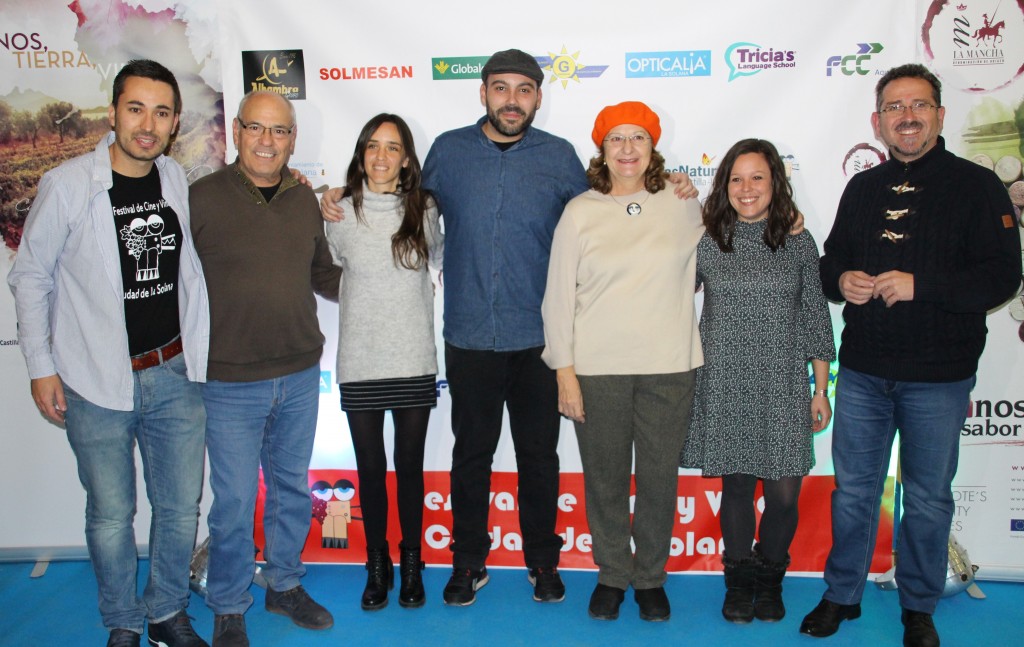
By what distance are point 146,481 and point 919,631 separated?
8.39ft

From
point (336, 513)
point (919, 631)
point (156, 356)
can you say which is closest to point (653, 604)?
point (919, 631)

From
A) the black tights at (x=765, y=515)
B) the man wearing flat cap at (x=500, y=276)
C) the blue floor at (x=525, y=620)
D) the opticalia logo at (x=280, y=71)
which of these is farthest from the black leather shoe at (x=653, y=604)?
the opticalia logo at (x=280, y=71)

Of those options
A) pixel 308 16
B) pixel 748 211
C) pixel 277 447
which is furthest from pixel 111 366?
pixel 748 211

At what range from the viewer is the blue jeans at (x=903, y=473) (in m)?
2.40

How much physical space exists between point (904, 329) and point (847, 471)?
0.51 meters

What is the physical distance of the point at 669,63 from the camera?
9.66 feet

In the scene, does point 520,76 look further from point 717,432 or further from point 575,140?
point 717,432

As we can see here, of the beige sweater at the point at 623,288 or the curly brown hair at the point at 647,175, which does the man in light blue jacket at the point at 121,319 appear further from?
the curly brown hair at the point at 647,175

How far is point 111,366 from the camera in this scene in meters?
2.25

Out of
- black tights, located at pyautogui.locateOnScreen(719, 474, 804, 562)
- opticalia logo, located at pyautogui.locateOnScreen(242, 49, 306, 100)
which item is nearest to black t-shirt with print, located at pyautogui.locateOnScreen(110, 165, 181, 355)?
opticalia logo, located at pyautogui.locateOnScreen(242, 49, 306, 100)

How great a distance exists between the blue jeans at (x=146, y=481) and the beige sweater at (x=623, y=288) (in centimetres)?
121

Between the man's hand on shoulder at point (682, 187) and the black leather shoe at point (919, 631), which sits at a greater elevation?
the man's hand on shoulder at point (682, 187)

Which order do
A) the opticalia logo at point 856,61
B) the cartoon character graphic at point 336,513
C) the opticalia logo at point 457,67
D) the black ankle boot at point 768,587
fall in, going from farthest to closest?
the cartoon character graphic at point 336,513 → the opticalia logo at point 457,67 → the opticalia logo at point 856,61 → the black ankle boot at point 768,587

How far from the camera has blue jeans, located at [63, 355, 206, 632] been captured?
2.31m
